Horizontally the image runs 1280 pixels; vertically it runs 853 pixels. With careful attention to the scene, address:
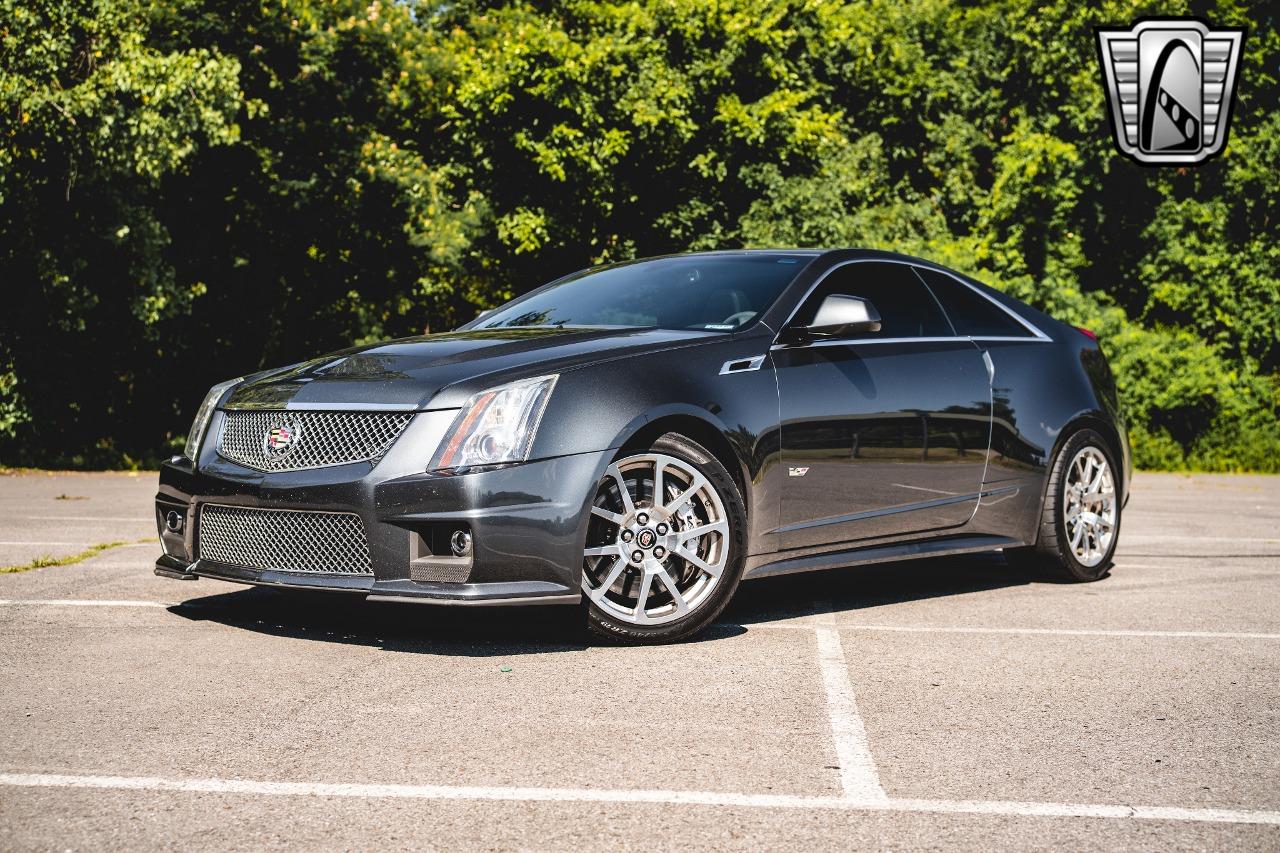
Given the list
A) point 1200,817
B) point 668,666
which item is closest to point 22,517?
point 668,666

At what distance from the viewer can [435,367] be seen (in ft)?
18.9

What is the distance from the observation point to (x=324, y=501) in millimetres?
5496

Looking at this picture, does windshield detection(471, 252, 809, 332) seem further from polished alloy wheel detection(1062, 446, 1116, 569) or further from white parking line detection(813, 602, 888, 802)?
polished alloy wheel detection(1062, 446, 1116, 569)

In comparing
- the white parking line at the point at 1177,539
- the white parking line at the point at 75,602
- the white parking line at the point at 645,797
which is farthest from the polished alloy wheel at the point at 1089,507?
the white parking line at the point at 75,602

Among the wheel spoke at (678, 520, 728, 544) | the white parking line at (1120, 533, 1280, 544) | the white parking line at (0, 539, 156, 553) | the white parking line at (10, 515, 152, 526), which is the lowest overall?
the white parking line at (1120, 533, 1280, 544)

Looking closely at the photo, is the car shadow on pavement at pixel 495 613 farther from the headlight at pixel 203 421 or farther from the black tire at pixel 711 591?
the headlight at pixel 203 421

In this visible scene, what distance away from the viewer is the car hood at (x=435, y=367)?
18.2ft

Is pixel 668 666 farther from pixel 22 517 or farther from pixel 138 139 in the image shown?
pixel 138 139

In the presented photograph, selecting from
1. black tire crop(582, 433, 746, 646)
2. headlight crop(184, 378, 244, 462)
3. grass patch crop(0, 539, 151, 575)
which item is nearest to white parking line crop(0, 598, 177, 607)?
headlight crop(184, 378, 244, 462)

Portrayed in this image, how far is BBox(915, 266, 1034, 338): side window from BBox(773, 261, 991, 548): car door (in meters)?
0.09

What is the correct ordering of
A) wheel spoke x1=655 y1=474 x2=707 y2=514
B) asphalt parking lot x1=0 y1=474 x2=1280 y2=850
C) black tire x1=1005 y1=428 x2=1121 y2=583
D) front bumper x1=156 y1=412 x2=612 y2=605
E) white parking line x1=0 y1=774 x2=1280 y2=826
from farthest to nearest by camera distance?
1. black tire x1=1005 y1=428 x2=1121 y2=583
2. wheel spoke x1=655 y1=474 x2=707 y2=514
3. front bumper x1=156 y1=412 x2=612 y2=605
4. white parking line x1=0 y1=774 x2=1280 y2=826
5. asphalt parking lot x1=0 y1=474 x2=1280 y2=850

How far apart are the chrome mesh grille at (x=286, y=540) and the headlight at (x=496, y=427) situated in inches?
17.7

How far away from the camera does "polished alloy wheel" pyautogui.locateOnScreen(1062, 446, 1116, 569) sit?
7.71 metres

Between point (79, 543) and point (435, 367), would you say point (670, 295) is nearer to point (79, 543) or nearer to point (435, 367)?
point (435, 367)
